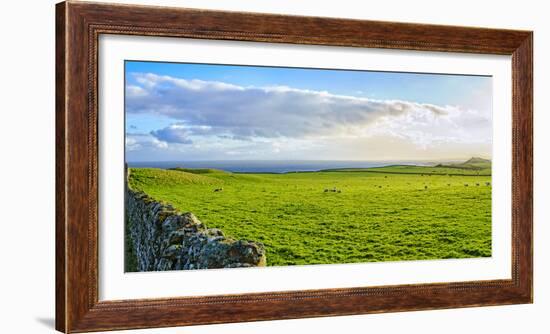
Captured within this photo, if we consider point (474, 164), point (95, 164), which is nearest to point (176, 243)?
point (95, 164)

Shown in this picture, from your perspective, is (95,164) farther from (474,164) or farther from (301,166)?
(474,164)

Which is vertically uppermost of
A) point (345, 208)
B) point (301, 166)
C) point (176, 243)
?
point (301, 166)

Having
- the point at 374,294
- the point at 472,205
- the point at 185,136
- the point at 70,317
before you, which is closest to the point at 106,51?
the point at 185,136

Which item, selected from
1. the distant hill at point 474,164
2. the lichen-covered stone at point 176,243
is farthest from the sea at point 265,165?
the distant hill at point 474,164

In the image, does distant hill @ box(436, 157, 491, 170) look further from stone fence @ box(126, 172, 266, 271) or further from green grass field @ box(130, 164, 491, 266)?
stone fence @ box(126, 172, 266, 271)

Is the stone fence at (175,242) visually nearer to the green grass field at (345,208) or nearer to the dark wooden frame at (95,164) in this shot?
the green grass field at (345,208)
